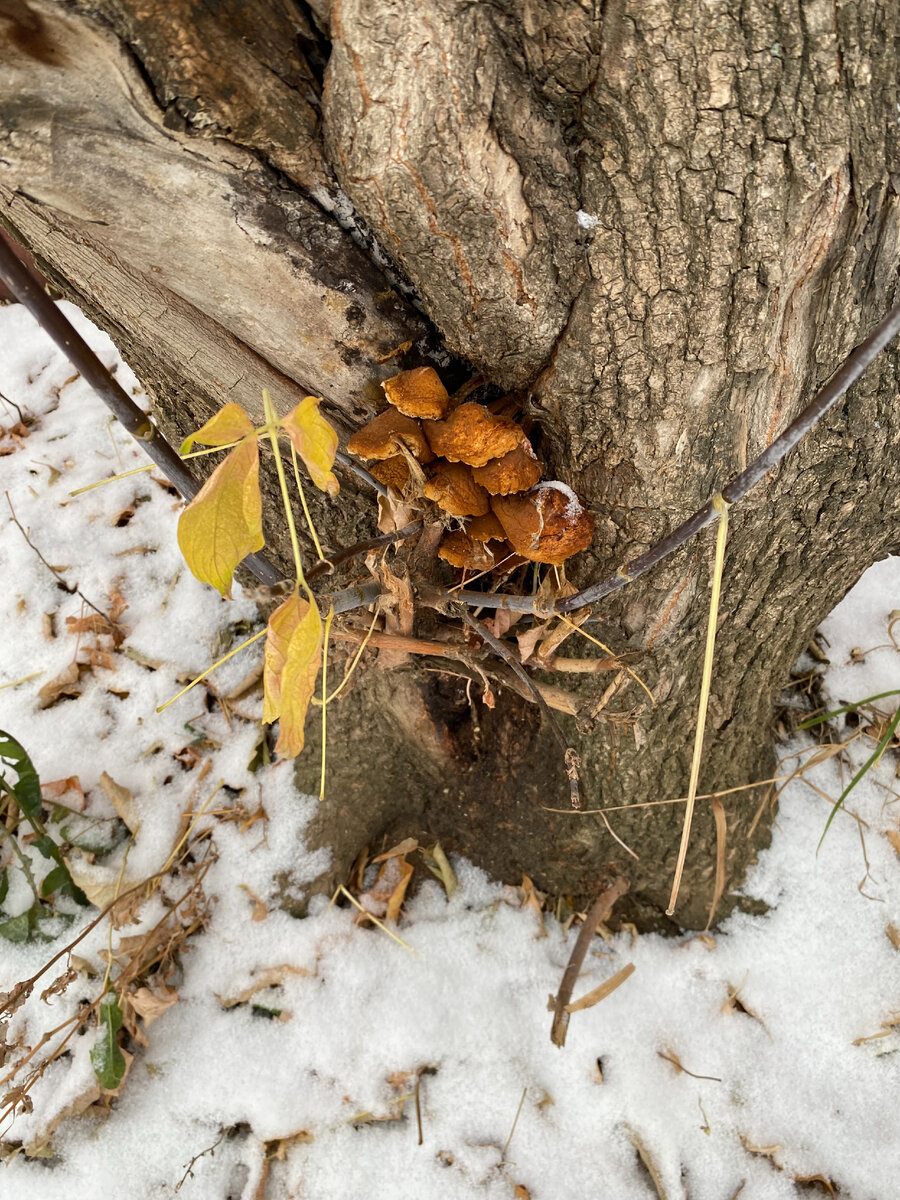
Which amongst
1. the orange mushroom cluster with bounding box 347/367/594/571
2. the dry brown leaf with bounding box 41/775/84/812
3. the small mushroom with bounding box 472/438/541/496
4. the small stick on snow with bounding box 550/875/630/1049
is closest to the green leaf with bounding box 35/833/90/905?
the dry brown leaf with bounding box 41/775/84/812

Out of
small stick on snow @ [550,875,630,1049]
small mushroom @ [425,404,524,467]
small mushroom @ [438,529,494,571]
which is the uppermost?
small mushroom @ [425,404,524,467]

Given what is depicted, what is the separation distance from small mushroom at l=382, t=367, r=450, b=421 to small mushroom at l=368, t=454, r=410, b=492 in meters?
0.08

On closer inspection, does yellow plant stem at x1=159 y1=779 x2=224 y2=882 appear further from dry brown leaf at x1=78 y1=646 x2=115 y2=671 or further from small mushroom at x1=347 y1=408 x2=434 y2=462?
small mushroom at x1=347 y1=408 x2=434 y2=462

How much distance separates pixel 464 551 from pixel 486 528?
0.05 metres

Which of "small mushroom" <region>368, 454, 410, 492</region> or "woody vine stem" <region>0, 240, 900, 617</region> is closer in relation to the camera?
"woody vine stem" <region>0, 240, 900, 617</region>

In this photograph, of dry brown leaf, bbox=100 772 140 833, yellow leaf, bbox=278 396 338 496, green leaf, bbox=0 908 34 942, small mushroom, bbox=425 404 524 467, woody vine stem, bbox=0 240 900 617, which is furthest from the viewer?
dry brown leaf, bbox=100 772 140 833

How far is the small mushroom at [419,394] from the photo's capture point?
34.8 inches

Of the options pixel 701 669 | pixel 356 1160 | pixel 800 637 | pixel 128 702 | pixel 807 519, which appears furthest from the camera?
pixel 128 702

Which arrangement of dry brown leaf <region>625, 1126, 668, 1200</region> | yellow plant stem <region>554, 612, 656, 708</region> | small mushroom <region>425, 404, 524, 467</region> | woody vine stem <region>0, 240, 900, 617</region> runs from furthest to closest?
dry brown leaf <region>625, 1126, 668, 1200</region> → yellow plant stem <region>554, 612, 656, 708</region> → small mushroom <region>425, 404, 524, 467</region> → woody vine stem <region>0, 240, 900, 617</region>

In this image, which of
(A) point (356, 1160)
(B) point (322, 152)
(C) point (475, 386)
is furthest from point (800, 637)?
(A) point (356, 1160)

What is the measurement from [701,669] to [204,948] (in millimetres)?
1178

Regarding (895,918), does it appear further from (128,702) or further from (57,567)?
(57,567)

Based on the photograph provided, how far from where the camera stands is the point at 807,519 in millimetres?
1116

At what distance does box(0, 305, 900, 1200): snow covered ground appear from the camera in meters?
1.52
